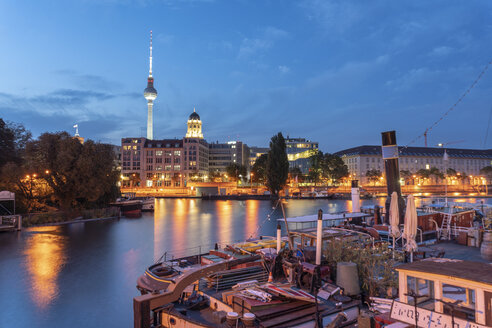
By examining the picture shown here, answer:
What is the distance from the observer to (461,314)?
623 centimetres

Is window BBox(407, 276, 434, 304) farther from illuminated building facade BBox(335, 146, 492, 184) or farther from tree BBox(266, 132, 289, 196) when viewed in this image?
illuminated building facade BBox(335, 146, 492, 184)

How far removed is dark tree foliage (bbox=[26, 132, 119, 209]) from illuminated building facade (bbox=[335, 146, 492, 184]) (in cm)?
12951

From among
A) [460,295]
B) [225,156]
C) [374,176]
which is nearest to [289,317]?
[460,295]

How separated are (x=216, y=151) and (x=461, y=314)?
526 feet

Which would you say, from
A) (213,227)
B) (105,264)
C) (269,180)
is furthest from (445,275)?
(269,180)

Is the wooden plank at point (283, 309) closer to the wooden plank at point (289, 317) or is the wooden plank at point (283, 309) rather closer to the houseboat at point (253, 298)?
the houseboat at point (253, 298)

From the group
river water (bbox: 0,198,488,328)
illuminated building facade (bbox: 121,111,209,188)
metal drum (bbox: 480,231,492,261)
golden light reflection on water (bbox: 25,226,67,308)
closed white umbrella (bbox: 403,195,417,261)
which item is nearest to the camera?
closed white umbrella (bbox: 403,195,417,261)

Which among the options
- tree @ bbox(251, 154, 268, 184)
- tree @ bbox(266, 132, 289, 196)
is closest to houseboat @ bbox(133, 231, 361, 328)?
tree @ bbox(266, 132, 289, 196)

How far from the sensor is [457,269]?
22.2 ft

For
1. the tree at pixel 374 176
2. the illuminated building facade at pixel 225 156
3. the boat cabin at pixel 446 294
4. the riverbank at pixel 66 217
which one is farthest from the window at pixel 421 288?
the illuminated building facade at pixel 225 156

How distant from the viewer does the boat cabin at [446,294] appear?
19.5 feet

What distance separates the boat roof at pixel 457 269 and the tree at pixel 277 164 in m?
79.3

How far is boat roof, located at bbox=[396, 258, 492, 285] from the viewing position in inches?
244

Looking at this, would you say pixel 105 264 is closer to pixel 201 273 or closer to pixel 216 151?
pixel 201 273
